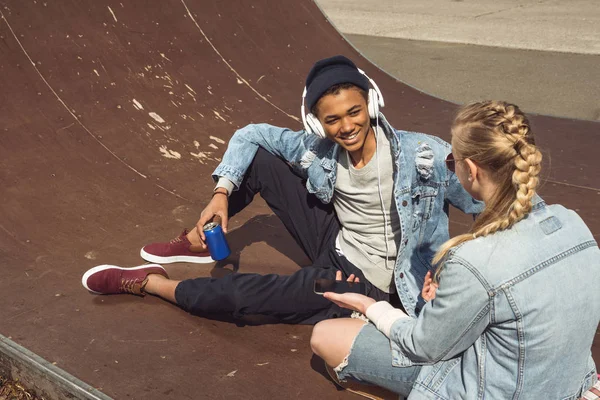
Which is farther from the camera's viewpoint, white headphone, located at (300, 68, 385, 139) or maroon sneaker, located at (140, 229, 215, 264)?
maroon sneaker, located at (140, 229, 215, 264)

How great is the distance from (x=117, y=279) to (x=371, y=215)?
3.67ft

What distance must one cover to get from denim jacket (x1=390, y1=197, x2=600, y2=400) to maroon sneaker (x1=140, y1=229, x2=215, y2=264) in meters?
1.70

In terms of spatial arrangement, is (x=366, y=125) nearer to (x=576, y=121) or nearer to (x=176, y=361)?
(x=176, y=361)

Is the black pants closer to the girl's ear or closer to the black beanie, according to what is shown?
the black beanie

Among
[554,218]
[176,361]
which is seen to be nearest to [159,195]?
[176,361]

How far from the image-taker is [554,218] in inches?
65.6

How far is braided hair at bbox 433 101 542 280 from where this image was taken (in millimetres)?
1633

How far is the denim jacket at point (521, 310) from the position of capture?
1.60 m

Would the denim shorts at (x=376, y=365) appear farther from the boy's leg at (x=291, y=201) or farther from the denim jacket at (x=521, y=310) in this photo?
the boy's leg at (x=291, y=201)

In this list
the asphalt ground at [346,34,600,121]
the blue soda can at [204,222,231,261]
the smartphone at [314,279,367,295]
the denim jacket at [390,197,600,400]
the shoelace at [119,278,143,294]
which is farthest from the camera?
the asphalt ground at [346,34,600,121]

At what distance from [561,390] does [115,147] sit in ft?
10.8

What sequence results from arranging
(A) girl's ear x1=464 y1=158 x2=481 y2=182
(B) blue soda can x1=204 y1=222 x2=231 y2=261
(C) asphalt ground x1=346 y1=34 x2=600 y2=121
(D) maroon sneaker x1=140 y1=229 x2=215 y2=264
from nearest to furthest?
(A) girl's ear x1=464 y1=158 x2=481 y2=182
(B) blue soda can x1=204 y1=222 x2=231 y2=261
(D) maroon sneaker x1=140 y1=229 x2=215 y2=264
(C) asphalt ground x1=346 y1=34 x2=600 y2=121

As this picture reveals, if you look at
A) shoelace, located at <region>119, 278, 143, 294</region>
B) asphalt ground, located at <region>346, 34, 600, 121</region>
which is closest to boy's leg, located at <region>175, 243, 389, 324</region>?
shoelace, located at <region>119, 278, 143, 294</region>

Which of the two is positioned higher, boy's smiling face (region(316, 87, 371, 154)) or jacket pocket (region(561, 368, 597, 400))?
boy's smiling face (region(316, 87, 371, 154))
